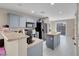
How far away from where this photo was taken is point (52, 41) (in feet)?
6.18

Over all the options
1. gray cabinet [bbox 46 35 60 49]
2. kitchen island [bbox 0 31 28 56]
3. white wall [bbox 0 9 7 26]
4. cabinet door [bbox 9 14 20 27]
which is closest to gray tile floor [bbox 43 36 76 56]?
gray cabinet [bbox 46 35 60 49]

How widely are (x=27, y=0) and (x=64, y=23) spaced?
800mm

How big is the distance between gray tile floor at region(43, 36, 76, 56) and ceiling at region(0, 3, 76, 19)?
0.44 m

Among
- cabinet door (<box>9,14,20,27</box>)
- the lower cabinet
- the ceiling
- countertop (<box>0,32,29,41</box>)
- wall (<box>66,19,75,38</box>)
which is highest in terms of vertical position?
the ceiling

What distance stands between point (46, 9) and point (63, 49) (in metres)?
0.79

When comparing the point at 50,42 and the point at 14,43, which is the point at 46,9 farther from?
the point at 14,43

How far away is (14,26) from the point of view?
→ 1740 mm

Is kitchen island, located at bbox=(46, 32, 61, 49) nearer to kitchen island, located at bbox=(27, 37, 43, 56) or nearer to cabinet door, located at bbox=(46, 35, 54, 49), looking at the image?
cabinet door, located at bbox=(46, 35, 54, 49)

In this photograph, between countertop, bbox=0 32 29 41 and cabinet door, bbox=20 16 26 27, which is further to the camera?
cabinet door, bbox=20 16 26 27

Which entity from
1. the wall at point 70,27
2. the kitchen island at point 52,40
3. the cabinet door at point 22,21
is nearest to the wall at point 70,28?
the wall at point 70,27

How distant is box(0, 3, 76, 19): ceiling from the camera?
68.2 inches

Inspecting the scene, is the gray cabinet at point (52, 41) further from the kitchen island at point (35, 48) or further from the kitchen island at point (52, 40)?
the kitchen island at point (35, 48)

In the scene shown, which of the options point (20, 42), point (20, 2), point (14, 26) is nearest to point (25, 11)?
point (20, 2)

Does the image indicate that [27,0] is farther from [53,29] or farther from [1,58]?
[1,58]
